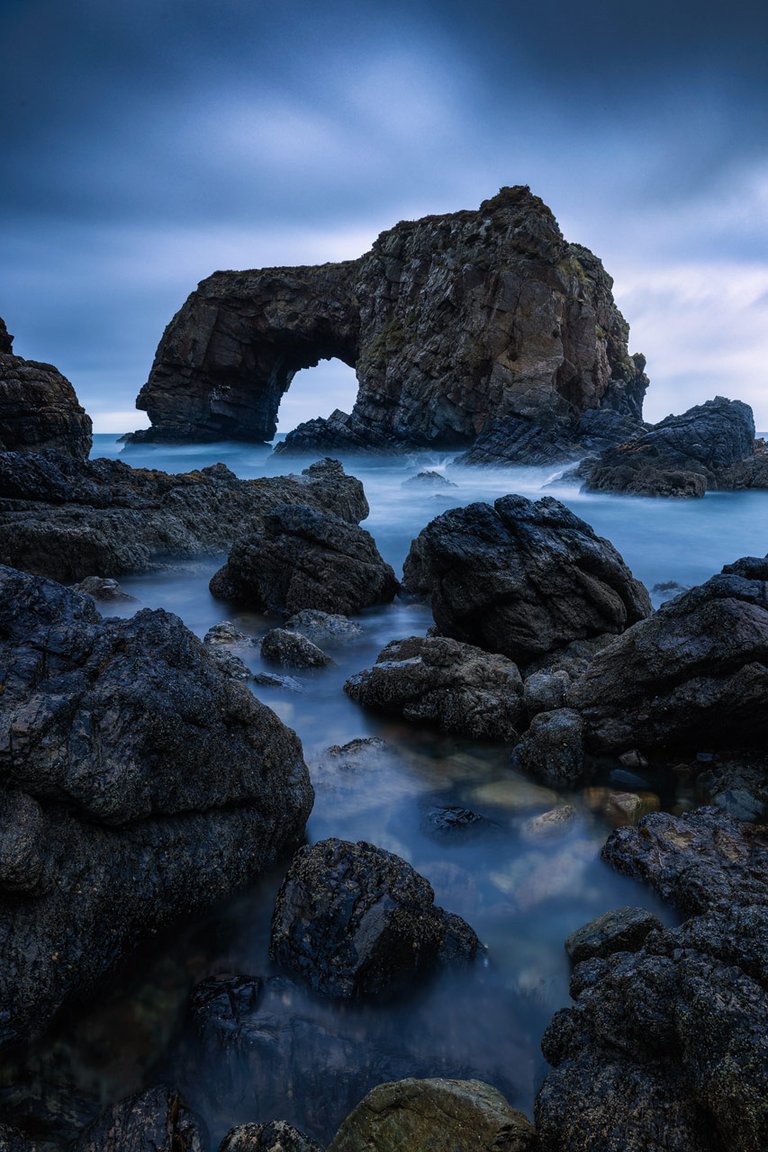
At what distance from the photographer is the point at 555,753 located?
5.49 meters

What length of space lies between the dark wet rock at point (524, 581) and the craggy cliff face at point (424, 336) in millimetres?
36882

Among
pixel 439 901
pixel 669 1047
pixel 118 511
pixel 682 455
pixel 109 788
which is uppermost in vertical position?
pixel 682 455

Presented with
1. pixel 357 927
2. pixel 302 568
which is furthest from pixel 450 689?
pixel 302 568

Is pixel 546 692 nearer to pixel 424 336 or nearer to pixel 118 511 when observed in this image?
pixel 118 511

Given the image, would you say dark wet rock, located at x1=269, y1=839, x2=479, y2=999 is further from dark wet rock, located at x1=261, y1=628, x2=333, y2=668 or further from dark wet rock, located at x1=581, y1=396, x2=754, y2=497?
dark wet rock, located at x1=581, y1=396, x2=754, y2=497

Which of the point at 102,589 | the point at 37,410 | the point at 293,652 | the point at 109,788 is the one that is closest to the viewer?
the point at 109,788

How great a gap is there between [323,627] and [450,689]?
3.28 meters

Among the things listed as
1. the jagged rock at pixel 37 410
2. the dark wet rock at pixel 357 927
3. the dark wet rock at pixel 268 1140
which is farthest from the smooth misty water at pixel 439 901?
the jagged rock at pixel 37 410

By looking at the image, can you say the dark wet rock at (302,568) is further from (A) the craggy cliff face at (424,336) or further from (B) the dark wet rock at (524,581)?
(A) the craggy cliff face at (424,336)

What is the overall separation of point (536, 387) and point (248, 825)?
142 ft

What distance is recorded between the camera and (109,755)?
10.7 ft

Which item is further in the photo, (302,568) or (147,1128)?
(302,568)

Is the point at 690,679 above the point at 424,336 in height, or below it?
below

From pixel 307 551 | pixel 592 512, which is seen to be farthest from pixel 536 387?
pixel 307 551
